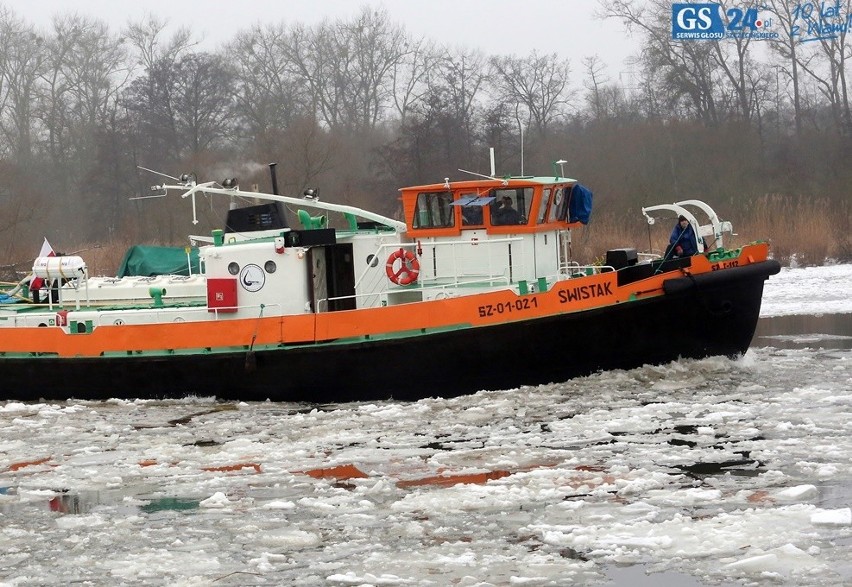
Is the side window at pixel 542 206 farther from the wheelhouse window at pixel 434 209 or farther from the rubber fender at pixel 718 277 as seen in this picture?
the rubber fender at pixel 718 277

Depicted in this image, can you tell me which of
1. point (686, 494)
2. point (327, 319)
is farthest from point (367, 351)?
point (686, 494)

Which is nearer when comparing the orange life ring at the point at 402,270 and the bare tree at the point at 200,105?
the orange life ring at the point at 402,270

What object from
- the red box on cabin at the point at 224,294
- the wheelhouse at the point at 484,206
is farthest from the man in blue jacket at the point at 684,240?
the red box on cabin at the point at 224,294

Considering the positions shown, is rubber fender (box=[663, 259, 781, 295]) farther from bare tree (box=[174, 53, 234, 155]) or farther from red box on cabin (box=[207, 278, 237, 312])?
bare tree (box=[174, 53, 234, 155])

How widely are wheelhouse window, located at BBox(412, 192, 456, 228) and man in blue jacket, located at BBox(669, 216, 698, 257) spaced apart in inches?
97.2

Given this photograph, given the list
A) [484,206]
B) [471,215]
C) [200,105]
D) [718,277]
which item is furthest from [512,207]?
[200,105]

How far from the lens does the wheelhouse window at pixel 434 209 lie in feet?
42.9

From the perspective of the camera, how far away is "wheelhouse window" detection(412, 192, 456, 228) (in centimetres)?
1308

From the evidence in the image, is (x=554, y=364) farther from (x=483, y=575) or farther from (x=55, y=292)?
(x=55, y=292)

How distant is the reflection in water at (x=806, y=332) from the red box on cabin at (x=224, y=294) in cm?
693

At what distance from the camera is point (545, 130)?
41.1 metres

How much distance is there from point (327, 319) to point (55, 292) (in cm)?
499

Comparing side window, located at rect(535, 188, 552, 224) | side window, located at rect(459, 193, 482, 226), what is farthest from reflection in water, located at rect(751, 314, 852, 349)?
side window, located at rect(459, 193, 482, 226)

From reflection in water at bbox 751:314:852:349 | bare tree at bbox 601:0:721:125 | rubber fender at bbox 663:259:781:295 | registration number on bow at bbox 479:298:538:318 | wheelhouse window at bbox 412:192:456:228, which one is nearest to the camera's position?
registration number on bow at bbox 479:298:538:318
